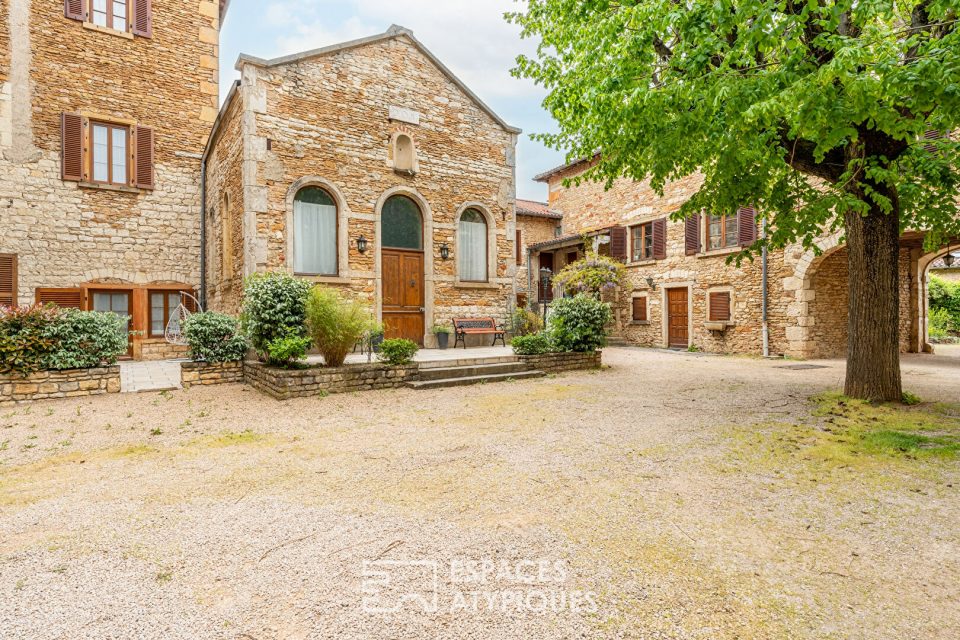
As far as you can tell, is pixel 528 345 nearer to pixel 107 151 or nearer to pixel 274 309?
pixel 274 309

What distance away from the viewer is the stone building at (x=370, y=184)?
9.29 m

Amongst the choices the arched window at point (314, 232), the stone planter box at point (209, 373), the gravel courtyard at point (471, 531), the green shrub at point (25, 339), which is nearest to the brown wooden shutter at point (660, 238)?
the arched window at point (314, 232)

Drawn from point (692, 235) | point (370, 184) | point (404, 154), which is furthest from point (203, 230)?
point (692, 235)

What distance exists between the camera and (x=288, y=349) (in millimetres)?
7094

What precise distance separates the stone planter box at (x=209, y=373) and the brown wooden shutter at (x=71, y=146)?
6.41m

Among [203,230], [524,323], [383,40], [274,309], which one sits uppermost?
[383,40]

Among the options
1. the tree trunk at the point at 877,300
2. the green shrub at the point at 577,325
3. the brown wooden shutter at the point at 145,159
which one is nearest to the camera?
the tree trunk at the point at 877,300

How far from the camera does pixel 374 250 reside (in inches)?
407

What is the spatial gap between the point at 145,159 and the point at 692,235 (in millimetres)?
14285

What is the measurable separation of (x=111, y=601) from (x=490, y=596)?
5.41ft

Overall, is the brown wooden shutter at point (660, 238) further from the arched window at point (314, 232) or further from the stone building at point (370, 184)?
the arched window at point (314, 232)

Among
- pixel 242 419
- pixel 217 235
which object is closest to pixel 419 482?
pixel 242 419

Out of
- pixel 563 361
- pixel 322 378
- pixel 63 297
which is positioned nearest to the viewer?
pixel 322 378

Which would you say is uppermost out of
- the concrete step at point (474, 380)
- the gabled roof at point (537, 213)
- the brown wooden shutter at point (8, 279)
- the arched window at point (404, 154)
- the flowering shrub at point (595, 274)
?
the gabled roof at point (537, 213)
